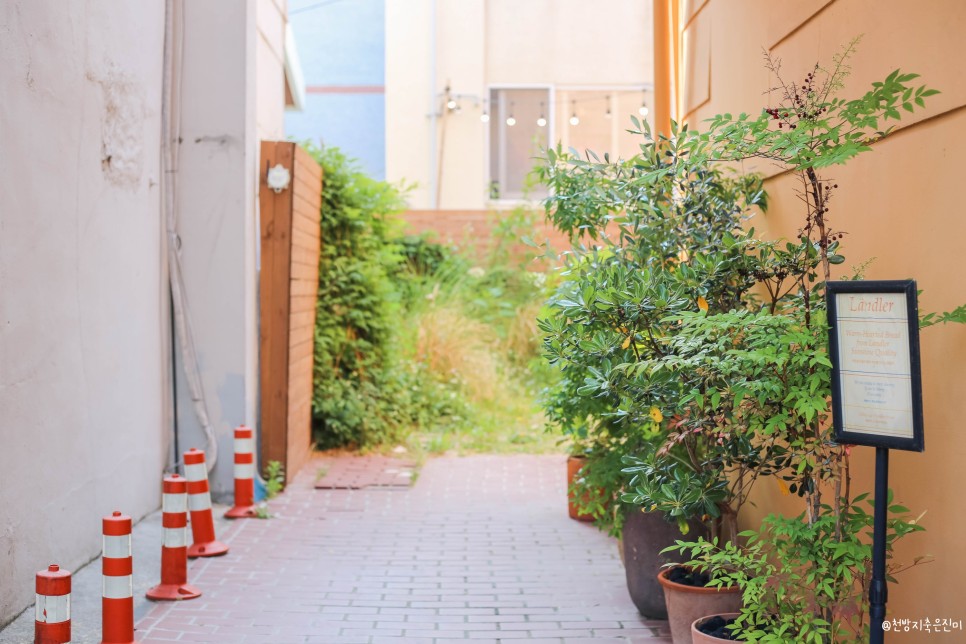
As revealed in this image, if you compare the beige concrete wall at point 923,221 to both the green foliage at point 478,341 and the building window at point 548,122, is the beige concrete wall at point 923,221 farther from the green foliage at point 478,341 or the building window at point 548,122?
the building window at point 548,122

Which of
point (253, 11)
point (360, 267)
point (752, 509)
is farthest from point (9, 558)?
point (360, 267)

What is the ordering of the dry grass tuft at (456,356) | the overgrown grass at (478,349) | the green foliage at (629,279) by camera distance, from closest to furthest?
the green foliage at (629,279)
the overgrown grass at (478,349)
the dry grass tuft at (456,356)

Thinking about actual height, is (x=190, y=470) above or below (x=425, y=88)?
below

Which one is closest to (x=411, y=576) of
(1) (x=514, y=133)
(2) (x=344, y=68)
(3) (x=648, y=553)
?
(3) (x=648, y=553)

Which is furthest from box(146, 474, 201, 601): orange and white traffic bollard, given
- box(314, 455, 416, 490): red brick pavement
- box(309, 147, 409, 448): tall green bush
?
box(309, 147, 409, 448): tall green bush

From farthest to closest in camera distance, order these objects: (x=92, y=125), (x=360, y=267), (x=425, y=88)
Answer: (x=425, y=88), (x=360, y=267), (x=92, y=125)

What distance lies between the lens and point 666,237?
527 centimetres

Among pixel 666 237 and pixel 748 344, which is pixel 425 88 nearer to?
pixel 666 237

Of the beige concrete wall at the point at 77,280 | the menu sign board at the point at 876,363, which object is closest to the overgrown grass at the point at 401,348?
the beige concrete wall at the point at 77,280

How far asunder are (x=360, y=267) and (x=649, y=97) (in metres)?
9.65

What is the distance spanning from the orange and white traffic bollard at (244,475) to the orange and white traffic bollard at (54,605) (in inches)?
134

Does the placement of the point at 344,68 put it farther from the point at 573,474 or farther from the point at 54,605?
the point at 54,605

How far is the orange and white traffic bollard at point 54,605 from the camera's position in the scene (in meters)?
4.24

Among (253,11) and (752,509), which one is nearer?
(752,509)
